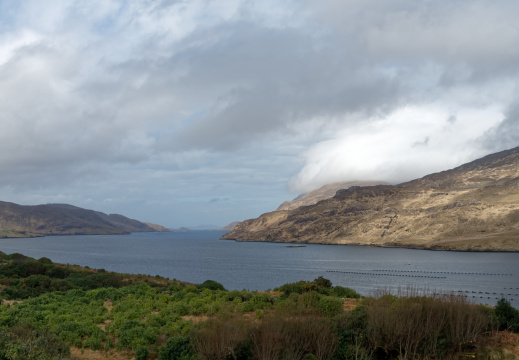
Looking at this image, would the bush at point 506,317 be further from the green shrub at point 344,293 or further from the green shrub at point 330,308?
the green shrub at point 344,293

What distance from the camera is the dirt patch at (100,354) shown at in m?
19.5

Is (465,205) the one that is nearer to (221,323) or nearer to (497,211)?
(497,211)

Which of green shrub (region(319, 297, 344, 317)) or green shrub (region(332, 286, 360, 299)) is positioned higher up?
green shrub (region(319, 297, 344, 317))

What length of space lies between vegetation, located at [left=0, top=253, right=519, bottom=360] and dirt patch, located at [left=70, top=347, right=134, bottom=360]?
0.74 feet

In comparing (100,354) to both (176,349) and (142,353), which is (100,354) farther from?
(176,349)

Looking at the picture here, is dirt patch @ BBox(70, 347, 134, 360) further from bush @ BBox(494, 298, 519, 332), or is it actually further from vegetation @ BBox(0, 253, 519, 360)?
bush @ BBox(494, 298, 519, 332)

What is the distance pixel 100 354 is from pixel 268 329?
8.55 m

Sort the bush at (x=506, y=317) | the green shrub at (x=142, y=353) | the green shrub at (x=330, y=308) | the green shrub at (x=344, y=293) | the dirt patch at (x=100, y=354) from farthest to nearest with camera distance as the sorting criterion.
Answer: the green shrub at (x=344, y=293), the bush at (x=506, y=317), the green shrub at (x=330, y=308), the dirt patch at (x=100, y=354), the green shrub at (x=142, y=353)

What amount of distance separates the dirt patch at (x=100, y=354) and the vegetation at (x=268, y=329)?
0.22 meters

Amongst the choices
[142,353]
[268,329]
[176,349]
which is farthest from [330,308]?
[142,353]

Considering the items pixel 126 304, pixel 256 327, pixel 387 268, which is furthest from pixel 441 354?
pixel 387 268

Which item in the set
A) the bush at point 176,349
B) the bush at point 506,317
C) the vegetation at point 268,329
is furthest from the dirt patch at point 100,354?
the bush at point 506,317

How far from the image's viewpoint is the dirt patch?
19547 mm

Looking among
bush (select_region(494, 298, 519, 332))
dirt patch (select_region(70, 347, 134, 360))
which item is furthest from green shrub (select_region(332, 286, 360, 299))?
dirt patch (select_region(70, 347, 134, 360))
